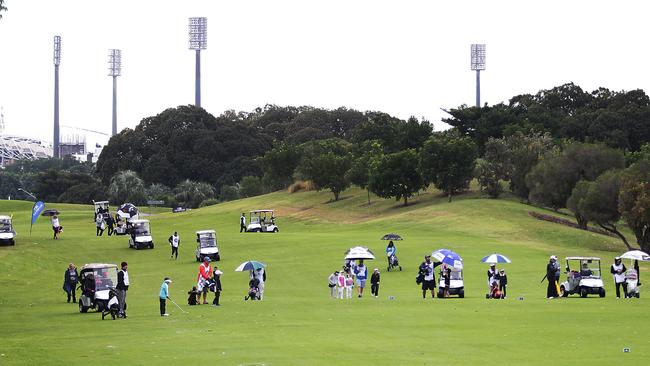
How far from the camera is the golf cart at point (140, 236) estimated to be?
72.2m

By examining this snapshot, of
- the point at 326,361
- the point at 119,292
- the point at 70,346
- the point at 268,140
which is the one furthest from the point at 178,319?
the point at 268,140

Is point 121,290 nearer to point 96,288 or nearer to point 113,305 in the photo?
point 113,305

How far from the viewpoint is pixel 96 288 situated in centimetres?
3856

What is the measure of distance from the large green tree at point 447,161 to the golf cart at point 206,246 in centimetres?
4394

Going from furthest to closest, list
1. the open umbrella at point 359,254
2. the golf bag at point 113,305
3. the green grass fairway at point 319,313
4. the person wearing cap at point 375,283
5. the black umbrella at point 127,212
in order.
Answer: the black umbrella at point 127,212, the open umbrella at point 359,254, the person wearing cap at point 375,283, the golf bag at point 113,305, the green grass fairway at point 319,313

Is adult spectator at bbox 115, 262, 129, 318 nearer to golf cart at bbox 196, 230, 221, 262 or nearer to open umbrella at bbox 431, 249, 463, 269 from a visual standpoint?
open umbrella at bbox 431, 249, 463, 269

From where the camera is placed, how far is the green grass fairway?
25266mm

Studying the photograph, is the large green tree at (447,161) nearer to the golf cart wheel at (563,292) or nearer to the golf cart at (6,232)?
the golf cart at (6,232)

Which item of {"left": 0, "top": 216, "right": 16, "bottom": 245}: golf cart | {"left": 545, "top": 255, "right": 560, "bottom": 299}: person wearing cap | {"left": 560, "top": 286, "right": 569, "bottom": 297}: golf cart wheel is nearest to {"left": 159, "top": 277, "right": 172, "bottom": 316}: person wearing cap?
{"left": 545, "top": 255, "right": 560, "bottom": 299}: person wearing cap

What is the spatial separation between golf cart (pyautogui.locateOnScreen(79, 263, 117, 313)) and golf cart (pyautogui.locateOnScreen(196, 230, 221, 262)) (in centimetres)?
2389

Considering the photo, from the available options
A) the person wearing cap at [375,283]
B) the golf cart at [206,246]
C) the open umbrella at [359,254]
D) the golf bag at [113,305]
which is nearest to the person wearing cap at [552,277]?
the person wearing cap at [375,283]

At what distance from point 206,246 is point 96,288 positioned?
25.8m

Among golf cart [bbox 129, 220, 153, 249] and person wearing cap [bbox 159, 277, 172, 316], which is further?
golf cart [bbox 129, 220, 153, 249]

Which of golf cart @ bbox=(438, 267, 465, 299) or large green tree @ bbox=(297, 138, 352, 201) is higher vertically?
large green tree @ bbox=(297, 138, 352, 201)
